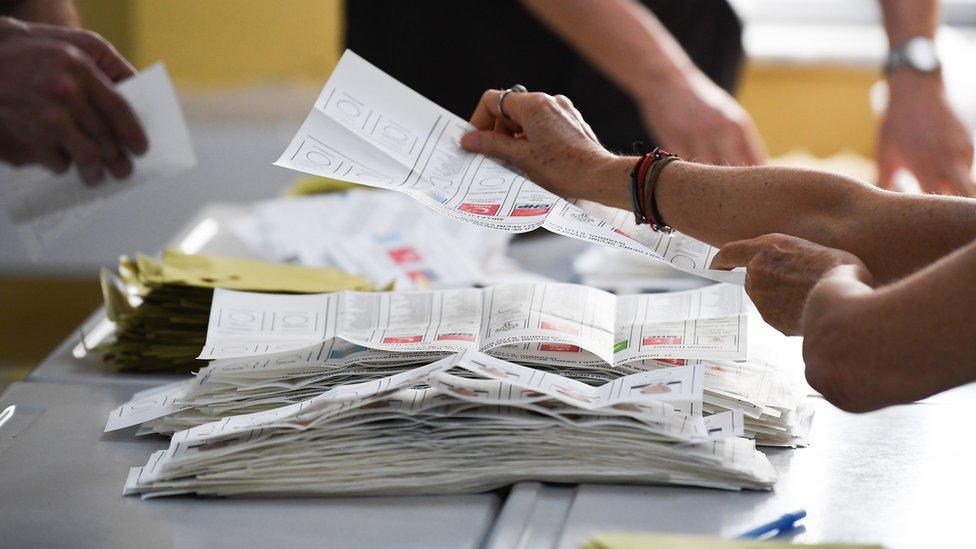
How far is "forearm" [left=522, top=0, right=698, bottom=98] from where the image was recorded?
63.2 inches

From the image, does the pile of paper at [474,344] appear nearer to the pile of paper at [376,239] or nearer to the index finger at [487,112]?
the index finger at [487,112]

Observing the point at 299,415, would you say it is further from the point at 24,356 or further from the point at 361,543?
the point at 24,356

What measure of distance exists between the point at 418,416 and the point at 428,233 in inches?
28.8

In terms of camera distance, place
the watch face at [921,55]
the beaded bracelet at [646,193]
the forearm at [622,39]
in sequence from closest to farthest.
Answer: the beaded bracelet at [646,193] < the forearm at [622,39] < the watch face at [921,55]

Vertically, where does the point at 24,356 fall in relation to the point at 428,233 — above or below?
below

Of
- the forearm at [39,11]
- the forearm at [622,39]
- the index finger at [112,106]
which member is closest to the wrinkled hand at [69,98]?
the index finger at [112,106]

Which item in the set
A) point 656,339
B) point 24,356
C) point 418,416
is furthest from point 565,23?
point 24,356

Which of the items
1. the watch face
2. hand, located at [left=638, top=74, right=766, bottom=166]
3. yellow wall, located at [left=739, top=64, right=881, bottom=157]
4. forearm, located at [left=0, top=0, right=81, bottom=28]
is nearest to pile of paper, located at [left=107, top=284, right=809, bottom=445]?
hand, located at [left=638, top=74, right=766, bottom=166]

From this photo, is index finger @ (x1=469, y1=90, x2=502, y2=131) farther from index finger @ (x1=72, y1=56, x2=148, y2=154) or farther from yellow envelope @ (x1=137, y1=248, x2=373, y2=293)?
index finger @ (x1=72, y1=56, x2=148, y2=154)

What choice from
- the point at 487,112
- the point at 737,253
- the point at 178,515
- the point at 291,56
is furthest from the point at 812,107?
the point at 178,515

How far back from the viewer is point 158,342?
1.17 meters

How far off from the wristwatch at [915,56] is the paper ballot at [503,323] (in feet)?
2.85

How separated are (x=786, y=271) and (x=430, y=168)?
1.30ft

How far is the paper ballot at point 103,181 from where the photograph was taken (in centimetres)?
127
